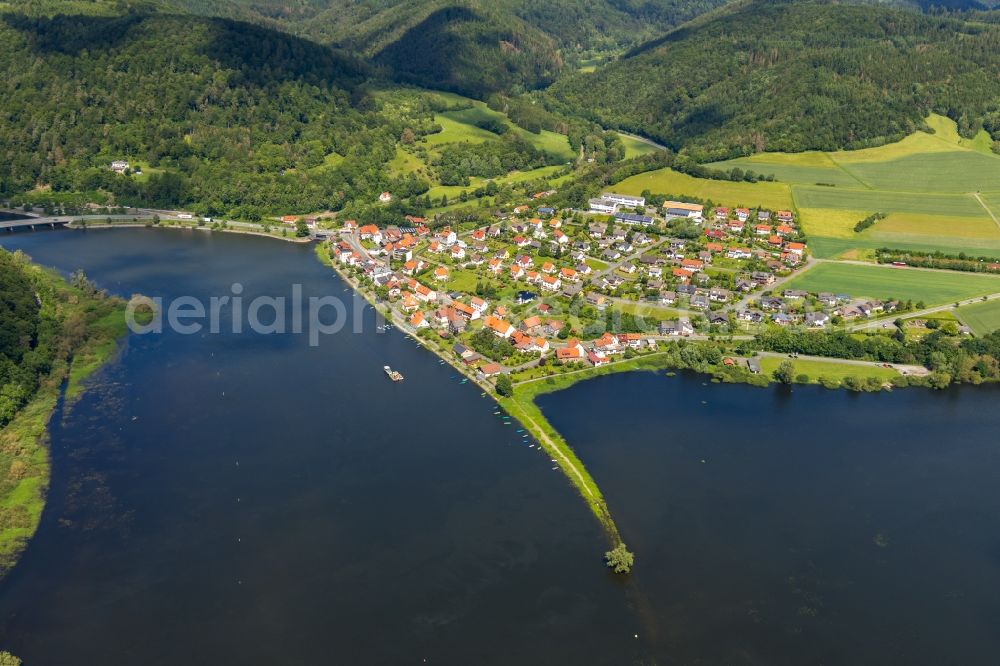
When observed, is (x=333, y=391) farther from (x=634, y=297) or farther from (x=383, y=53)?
(x=383, y=53)

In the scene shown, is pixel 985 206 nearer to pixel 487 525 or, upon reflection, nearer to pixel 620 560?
pixel 620 560

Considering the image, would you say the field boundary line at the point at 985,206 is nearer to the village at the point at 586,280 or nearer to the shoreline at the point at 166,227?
the village at the point at 586,280

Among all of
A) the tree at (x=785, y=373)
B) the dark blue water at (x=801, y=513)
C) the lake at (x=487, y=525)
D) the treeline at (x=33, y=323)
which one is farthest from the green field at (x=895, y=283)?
A: the treeline at (x=33, y=323)

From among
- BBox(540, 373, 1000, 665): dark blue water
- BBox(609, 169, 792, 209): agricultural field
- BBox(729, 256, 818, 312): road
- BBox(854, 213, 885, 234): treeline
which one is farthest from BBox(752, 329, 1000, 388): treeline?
BBox(609, 169, 792, 209): agricultural field

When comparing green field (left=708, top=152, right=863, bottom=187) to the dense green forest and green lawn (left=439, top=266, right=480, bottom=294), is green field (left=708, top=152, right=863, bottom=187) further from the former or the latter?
the dense green forest

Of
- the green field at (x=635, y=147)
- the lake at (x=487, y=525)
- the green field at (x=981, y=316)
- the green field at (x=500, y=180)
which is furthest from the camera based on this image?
the green field at (x=635, y=147)
